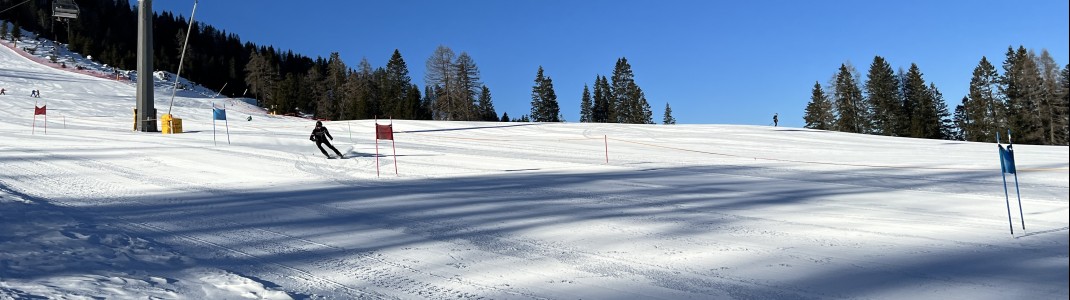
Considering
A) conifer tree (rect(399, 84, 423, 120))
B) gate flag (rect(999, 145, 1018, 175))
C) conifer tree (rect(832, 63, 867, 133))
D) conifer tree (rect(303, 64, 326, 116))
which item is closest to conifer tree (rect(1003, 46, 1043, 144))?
conifer tree (rect(832, 63, 867, 133))

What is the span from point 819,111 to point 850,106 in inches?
305

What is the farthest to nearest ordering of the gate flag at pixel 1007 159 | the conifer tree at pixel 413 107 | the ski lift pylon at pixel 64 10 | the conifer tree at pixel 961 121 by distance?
1. the conifer tree at pixel 413 107
2. the conifer tree at pixel 961 121
3. the ski lift pylon at pixel 64 10
4. the gate flag at pixel 1007 159

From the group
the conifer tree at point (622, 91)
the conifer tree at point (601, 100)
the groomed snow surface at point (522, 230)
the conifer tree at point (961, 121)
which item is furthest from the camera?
the conifer tree at point (601, 100)

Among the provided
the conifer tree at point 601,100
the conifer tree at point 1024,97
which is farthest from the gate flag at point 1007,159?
the conifer tree at point 601,100

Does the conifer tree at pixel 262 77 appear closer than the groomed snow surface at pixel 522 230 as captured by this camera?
No

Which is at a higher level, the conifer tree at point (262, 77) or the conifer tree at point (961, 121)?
the conifer tree at point (262, 77)

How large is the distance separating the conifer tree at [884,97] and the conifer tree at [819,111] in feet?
14.9

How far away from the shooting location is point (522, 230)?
23.4 ft

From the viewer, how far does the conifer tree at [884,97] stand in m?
65.2

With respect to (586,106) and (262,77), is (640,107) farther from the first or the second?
(262,77)

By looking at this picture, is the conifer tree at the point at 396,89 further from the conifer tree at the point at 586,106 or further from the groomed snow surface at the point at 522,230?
the groomed snow surface at the point at 522,230

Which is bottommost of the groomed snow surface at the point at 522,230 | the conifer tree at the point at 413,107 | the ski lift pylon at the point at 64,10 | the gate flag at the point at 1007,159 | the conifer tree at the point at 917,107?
the groomed snow surface at the point at 522,230

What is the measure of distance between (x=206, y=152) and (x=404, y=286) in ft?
48.1

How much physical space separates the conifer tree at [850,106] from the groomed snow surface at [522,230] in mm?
55982
